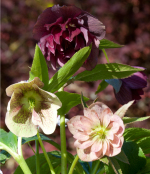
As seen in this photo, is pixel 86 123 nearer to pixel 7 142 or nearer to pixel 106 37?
pixel 7 142

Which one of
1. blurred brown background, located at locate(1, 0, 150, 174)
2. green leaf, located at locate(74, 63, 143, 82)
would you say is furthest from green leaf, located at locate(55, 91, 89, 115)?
blurred brown background, located at locate(1, 0, 150, 174)

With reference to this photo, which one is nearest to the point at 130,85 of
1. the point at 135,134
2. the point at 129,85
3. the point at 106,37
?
the point at 129,85

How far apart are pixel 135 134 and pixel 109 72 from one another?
13cm

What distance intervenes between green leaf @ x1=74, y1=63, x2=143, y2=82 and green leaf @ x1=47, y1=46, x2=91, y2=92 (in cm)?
6

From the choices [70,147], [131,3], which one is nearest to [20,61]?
[70,147]

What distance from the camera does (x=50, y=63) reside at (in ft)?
1.57

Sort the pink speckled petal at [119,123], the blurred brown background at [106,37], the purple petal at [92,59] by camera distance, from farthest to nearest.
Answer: the blurred brown background at [106,37]
the purple petal at [92,59]
the pink speckled petal at [119,123]

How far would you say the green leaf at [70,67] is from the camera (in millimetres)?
402

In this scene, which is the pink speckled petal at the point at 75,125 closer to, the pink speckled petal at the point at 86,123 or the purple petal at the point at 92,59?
the pink speckled petal at the point at 86,123

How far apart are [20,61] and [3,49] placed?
193 millimetres

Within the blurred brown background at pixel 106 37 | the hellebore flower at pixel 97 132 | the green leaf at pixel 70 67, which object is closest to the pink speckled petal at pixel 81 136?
the hellebore flower at pixel 97 132

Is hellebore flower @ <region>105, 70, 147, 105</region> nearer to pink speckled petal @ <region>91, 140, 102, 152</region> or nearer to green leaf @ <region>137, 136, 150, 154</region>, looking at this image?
green leaf @ <region>137, 136, 150, 154</region>

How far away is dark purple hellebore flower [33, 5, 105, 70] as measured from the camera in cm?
44

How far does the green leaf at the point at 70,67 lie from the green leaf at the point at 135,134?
152 mm
